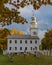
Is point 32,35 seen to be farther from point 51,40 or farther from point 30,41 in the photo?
point 51,40

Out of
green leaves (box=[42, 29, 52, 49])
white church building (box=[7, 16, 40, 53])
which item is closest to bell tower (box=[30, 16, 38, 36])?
white church building (box=[7, 16, 40, 53])

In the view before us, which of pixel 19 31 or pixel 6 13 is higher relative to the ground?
pixel 6 13

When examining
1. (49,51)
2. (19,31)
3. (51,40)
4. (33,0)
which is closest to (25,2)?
(33,0)

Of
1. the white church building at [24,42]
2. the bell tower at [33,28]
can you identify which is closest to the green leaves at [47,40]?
the bell tower at [33,28]

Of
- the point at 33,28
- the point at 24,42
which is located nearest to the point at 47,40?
the point at 24,42

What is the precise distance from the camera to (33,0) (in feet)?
48.1

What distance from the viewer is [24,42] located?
407ft

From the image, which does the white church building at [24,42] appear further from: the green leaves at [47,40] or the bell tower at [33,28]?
the green leaves at [47,40]

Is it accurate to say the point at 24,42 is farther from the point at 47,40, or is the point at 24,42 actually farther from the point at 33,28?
the point at 47,40

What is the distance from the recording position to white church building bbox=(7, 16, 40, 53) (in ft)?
402

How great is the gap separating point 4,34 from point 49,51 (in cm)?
10131

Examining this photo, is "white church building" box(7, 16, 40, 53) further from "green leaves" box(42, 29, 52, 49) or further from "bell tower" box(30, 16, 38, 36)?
"green leaves" box(42, 29, 52, 49)

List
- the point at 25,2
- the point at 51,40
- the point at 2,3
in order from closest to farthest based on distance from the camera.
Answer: the point at 2,3, the point at 25,2, the point at 51,40

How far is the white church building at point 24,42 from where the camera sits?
12244 centimetres
